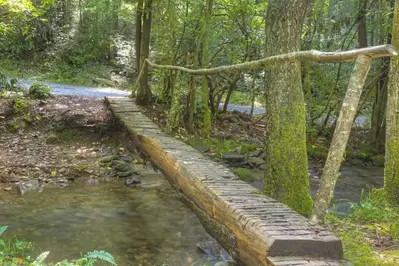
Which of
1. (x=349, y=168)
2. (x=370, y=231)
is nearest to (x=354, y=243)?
(x=370, y=231)

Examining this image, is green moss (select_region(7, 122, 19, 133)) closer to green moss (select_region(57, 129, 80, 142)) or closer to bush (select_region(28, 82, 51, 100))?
green moss (select_region(57, 129, 80, 142))

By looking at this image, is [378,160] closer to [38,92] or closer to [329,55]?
[329,55]

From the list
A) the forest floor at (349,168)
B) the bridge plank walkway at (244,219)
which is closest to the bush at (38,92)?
the forest floor at (349,168)

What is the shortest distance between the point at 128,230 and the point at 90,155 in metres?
3.54

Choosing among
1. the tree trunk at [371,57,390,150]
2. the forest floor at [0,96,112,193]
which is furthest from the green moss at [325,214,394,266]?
the tree trunk at [371,57,390,150]

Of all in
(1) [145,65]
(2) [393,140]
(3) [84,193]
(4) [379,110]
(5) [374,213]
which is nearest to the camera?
(5) [374,213]

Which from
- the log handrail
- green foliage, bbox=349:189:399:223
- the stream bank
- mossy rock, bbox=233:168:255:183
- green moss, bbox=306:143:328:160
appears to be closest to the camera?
the log handrail

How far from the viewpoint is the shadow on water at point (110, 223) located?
489cm

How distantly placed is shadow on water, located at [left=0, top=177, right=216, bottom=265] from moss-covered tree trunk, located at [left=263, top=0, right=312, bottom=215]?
1330 millimetres

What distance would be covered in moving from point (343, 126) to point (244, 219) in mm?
1101

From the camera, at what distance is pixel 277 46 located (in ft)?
14.2

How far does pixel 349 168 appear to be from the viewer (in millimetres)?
9766

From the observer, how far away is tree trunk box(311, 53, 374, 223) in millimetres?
3332

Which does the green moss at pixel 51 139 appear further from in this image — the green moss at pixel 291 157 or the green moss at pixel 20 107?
the green moss at pixel 291 157
